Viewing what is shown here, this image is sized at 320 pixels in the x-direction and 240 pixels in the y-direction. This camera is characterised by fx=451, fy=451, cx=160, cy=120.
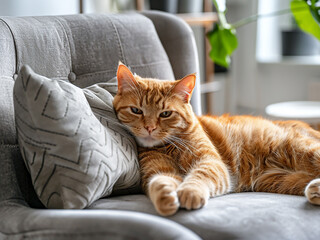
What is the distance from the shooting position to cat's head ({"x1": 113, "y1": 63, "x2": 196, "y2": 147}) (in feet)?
4.91

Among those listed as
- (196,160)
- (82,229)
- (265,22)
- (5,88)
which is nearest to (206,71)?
(265,22)

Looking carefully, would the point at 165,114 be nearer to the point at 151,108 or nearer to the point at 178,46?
the point at 151,108

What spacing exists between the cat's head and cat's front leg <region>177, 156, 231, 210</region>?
151mm

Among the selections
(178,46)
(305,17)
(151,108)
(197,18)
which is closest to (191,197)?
(151,108)

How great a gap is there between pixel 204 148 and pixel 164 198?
40cm

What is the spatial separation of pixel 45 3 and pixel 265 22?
1.81m

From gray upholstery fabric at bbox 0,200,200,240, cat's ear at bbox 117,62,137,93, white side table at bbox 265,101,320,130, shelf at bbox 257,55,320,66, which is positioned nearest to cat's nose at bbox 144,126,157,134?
cat's ear at bbox 117,62,137,93

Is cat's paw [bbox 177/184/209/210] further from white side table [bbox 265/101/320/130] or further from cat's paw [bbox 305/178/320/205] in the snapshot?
white side table [bbox 265/101/320/130]

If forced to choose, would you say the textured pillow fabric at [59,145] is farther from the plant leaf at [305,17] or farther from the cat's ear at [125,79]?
the plant leaf at [305,17]

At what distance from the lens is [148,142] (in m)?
1.52

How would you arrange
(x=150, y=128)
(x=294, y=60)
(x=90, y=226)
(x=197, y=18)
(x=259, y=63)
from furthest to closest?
(x=259, y=63)
(x=294, y=60)
(x=197, y=18)
(x=150, y=128)
(x=90, y=226)

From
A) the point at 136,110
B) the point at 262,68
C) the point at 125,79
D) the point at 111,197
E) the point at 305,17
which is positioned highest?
the point at 305,17

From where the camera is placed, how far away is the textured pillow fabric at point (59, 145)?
120 cm

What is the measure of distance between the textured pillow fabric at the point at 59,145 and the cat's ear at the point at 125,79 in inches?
9.7
